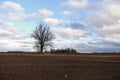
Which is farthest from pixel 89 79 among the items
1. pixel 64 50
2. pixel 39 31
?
pixel 39 31

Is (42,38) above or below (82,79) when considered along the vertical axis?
above

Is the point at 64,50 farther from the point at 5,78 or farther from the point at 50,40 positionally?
the point at 5,78

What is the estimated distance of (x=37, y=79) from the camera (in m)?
19.2

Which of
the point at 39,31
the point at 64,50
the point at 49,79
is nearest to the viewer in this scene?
the point at 49,79

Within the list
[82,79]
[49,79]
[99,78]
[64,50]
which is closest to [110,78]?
[99,78]

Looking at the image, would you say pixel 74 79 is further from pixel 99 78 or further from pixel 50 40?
pixel 50 40

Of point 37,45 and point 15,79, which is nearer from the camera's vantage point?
point 15,79

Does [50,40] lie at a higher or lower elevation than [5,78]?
higher

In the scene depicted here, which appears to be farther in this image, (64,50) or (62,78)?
(64,50)

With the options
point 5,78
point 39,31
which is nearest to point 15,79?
point 5,78

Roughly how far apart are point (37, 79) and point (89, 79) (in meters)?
3.19

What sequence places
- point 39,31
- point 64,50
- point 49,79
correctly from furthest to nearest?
point 39,31 < point 64,50 < point 49,79

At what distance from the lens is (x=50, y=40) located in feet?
352

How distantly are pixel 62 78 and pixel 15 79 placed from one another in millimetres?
2896
